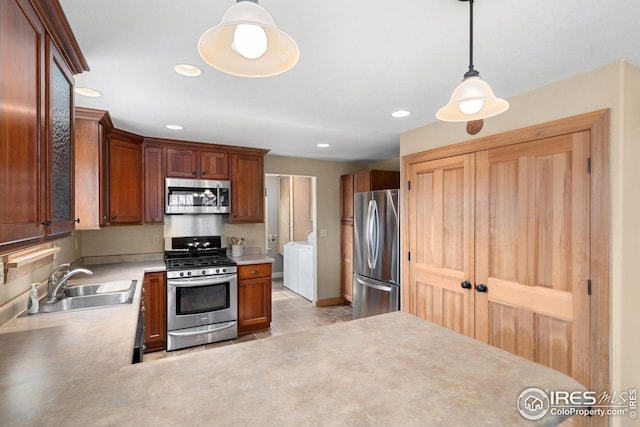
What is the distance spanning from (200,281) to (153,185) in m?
1.25

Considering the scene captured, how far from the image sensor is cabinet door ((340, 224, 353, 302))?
4953mm

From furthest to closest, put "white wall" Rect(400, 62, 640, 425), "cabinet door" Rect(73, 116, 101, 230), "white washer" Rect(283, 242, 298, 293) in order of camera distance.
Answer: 1. "white washer" Rect(283, 242, 298, 293)
2. "cabinet door" Rect(73, 116, 101, 230)
3. "white wall" Rect(400, 62, 640, 425)

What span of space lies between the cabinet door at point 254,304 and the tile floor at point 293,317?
0.41ft

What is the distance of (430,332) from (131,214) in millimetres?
3272

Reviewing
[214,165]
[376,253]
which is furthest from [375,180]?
[214,165]

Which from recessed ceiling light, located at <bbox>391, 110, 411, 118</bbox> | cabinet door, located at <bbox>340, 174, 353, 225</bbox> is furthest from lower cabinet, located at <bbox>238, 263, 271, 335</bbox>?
recessed ceiling light, located at <bbox>391, 110, 411, 118</bbox>

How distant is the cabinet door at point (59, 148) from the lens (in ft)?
4.14

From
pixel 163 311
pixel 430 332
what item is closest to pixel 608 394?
pixel 430 332

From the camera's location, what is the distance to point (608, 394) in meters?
1.80

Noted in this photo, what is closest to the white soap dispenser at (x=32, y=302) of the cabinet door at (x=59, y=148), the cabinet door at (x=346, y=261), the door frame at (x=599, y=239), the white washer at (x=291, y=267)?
the cabinet door at (x=59, y=148)

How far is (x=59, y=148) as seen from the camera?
142cm

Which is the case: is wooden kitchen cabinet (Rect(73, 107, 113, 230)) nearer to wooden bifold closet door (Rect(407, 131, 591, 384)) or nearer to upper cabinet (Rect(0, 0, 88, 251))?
upper cabinet (Rect(0, 0, 88, 251))

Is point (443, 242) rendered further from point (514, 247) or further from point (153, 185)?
point (153, 185)

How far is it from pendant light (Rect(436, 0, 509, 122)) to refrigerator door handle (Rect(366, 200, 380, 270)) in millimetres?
2468
